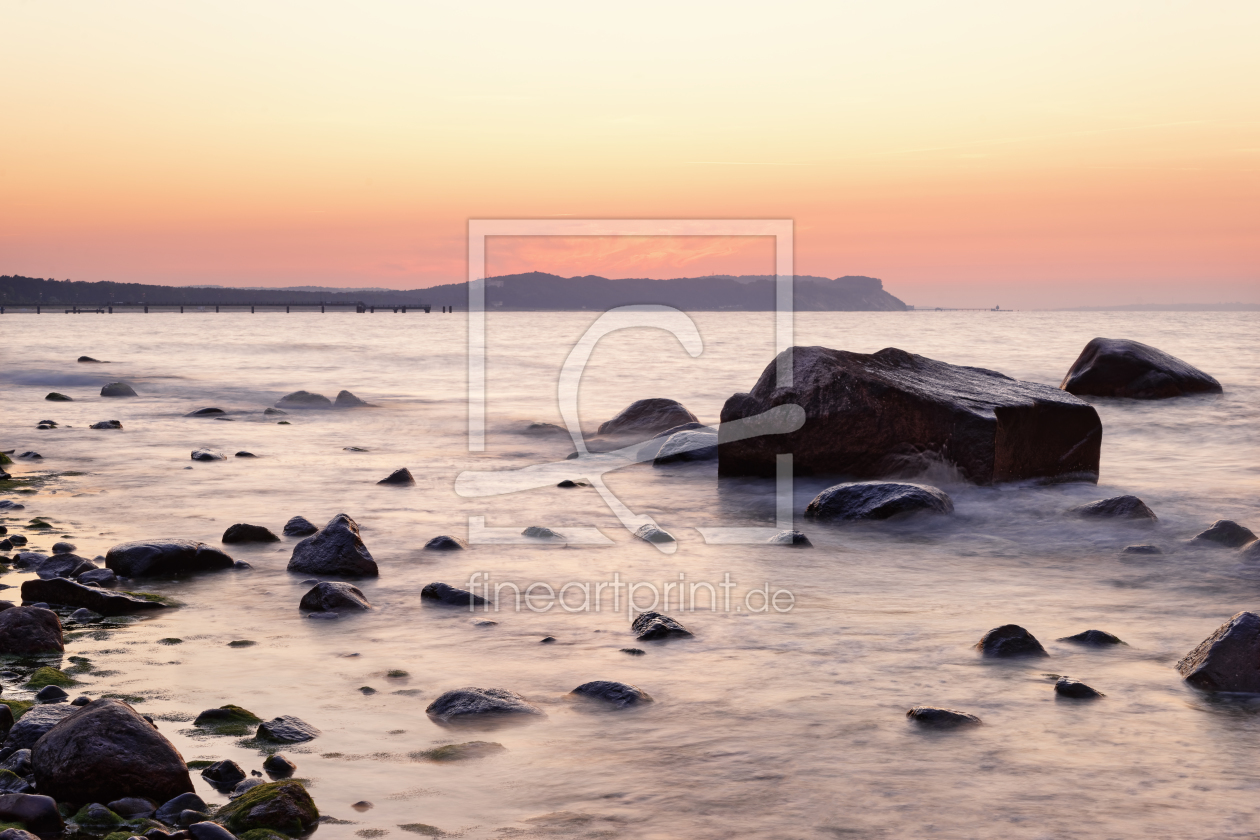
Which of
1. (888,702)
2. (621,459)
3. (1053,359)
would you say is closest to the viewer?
(888,702)

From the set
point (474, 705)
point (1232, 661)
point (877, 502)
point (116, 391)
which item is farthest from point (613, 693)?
point (116, 391)

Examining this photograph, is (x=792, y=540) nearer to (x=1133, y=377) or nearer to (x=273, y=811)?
(x=273, y=811)

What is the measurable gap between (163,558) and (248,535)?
983 mm

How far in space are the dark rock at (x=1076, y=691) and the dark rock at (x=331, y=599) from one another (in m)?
3.50

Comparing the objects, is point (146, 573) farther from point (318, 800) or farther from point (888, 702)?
point (888, 702)

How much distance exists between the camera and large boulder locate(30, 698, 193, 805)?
130 inches

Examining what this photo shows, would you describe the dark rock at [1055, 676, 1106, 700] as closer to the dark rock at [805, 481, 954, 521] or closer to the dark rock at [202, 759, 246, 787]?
the dark rock at [202, 759, 246, 787]

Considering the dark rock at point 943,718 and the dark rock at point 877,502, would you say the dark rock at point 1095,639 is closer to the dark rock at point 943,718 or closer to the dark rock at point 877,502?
the dark rock at point 943,718

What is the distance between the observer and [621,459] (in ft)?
41.7

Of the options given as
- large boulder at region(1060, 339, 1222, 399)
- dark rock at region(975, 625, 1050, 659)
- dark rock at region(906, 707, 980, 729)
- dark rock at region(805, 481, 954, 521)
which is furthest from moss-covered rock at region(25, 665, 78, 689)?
large boulder at region(1060, 339, 1222, 399)

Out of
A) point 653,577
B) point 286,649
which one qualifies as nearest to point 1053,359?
point 653,577

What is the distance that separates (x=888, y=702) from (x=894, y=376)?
6.20 meters

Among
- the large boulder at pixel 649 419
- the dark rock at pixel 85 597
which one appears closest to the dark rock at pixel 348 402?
the large boulder at pixel 649 419

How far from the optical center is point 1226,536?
7.77 meters
